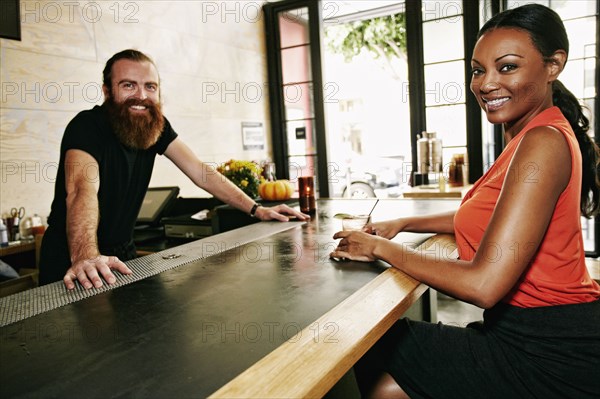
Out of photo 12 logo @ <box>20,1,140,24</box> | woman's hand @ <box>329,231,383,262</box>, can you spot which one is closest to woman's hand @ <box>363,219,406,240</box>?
woman's hand @ <box>329,231,383,262</box>

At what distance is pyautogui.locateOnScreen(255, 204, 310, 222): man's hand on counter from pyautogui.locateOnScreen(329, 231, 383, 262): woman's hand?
73 centimetres

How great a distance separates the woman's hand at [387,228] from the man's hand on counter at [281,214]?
0.53 metres

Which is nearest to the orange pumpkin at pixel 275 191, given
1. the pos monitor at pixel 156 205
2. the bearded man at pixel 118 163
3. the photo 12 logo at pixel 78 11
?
the bearded man at pixel 118 163

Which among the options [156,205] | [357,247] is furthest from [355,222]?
[156,205]

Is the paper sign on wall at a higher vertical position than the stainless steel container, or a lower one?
higher

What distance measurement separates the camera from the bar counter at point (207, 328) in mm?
689

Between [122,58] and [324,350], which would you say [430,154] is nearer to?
[122,58]

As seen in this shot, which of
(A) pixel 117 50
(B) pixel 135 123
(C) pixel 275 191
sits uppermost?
(A) pixel 117 50

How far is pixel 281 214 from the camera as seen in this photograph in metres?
2.20

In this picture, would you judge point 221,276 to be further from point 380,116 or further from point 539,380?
point 380,116

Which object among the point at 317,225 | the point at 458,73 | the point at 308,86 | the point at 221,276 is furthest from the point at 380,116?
the point at 221,276

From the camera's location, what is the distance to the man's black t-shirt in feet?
6.42

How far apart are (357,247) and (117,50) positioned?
3.38 metres

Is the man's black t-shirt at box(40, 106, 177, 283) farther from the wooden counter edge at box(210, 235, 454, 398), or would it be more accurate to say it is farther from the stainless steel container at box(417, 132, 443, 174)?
the stainless steel container at box(417, 132, 443, 174)
